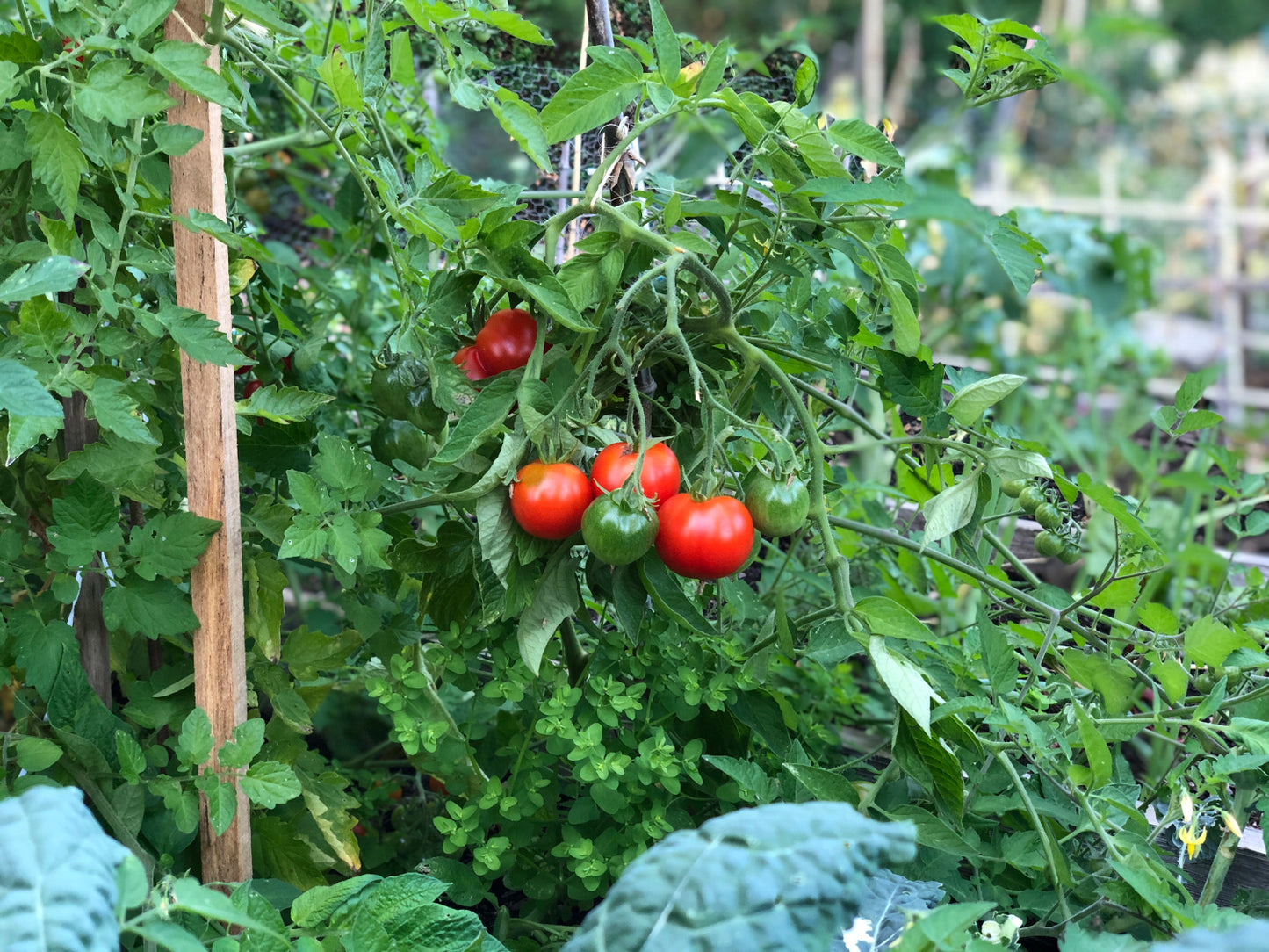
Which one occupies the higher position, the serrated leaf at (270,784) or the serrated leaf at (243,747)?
the serrated leaf at (243,747)

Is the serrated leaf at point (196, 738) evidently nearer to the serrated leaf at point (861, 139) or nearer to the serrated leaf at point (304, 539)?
the serrated leaf at point (304, 539)

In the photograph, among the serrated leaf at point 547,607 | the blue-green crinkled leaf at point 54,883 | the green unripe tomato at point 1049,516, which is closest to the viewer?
the blue-green crinkled leaf at point 54,883

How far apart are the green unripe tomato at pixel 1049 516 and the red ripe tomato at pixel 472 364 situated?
1.92 feet

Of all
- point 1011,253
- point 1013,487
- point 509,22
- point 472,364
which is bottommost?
point 1013,487

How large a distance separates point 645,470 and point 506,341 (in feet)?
0.65

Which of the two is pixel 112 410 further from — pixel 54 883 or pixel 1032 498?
pixel 1032 498

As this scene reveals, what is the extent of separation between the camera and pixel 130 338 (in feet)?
2.75

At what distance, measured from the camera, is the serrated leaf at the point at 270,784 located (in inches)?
31.6

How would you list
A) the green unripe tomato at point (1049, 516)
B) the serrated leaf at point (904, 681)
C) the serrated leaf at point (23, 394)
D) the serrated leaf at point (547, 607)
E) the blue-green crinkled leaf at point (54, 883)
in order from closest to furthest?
the blue-green crinkled leaf at point (54, 883)
the serrated leaf at point (23, 394)
the serrated leaf at point (904, 681)
the serrated leaf at point (547, 607)
the green unripe tomato at point (1049, 516)

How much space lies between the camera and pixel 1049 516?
101cm

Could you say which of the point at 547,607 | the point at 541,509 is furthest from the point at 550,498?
the point at 547,607

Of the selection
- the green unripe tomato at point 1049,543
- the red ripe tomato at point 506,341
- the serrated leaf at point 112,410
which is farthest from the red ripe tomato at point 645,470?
the green unripe tomato at point 1049,543

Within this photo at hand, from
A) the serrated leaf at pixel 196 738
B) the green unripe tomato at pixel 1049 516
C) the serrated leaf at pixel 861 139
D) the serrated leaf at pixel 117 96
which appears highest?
the serrated leaf at pixel 861 139

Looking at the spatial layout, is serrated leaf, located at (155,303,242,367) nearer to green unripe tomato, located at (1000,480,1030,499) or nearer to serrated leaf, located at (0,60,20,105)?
serrated leaf, located at (0,60,20,105)
